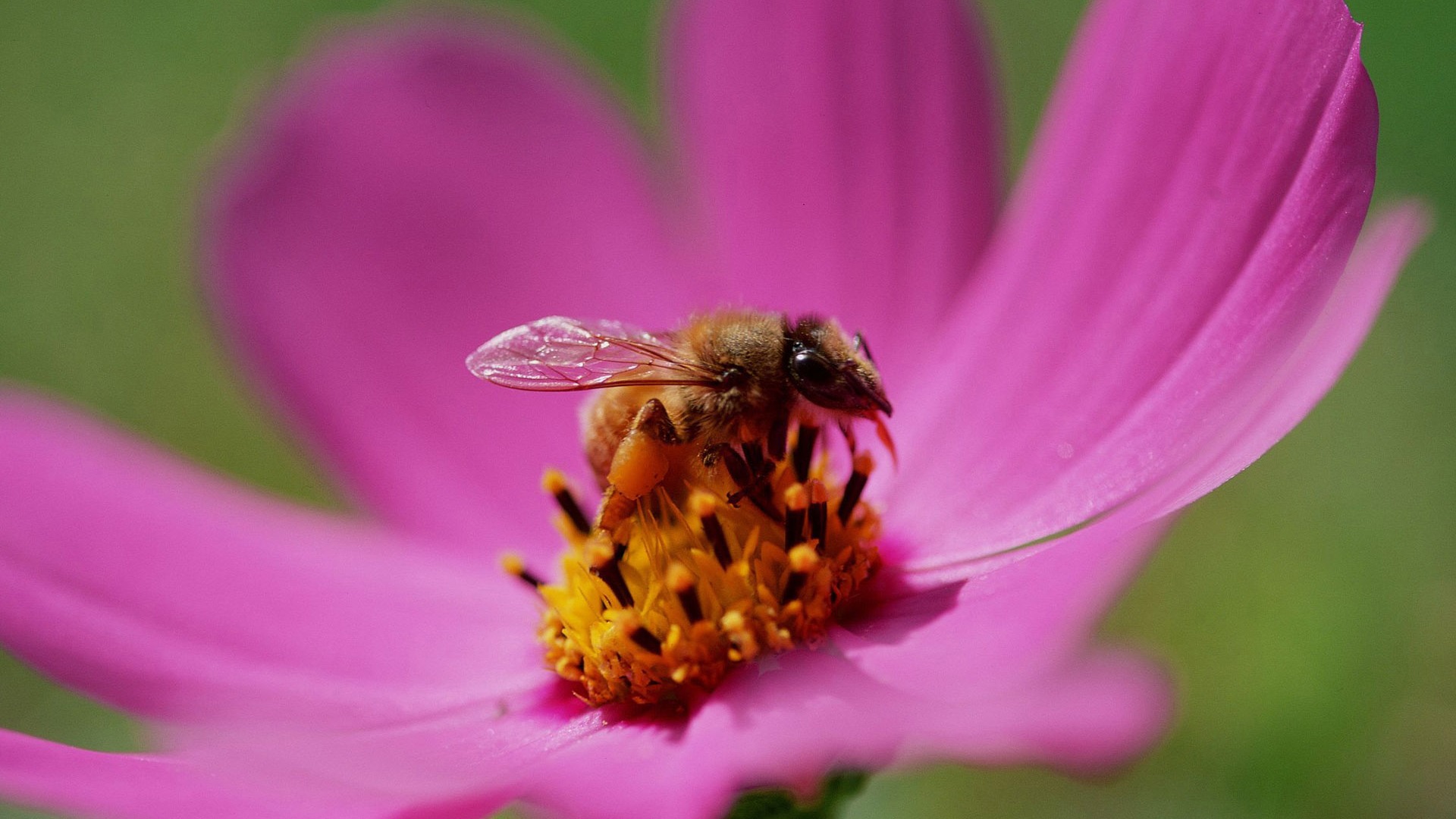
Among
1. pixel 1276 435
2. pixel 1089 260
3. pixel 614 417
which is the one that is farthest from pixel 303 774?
pixel 1089 260

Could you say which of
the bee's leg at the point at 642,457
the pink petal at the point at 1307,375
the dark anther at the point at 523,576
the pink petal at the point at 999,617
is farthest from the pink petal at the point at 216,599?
the pink petal at the point at 1307,375

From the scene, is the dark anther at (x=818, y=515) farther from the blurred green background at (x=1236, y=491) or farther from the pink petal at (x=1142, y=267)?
the blurred green background at (x=1236, y=491)

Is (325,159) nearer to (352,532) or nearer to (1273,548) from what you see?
(352,532)

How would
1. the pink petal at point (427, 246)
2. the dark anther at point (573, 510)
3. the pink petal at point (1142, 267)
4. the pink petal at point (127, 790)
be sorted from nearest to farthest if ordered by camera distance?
1. the pink petal at point (127, 790)
2. the pink petal at point (1142, 267)
3. the dark anther at point (573, 510)
4. the pink petal at point (427, 246)

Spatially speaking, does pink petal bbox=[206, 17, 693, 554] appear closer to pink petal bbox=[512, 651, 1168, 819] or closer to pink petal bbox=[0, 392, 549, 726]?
pink petal bbox=[0, 392, 549, 726]

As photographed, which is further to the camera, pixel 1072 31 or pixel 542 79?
pixel 1072 31

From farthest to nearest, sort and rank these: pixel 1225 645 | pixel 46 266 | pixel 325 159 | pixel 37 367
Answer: pixel 46 266, pixel 37 367, pixel 325 159, pixel 1225 645

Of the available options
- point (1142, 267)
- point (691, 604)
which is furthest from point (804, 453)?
point (1142, 267)
